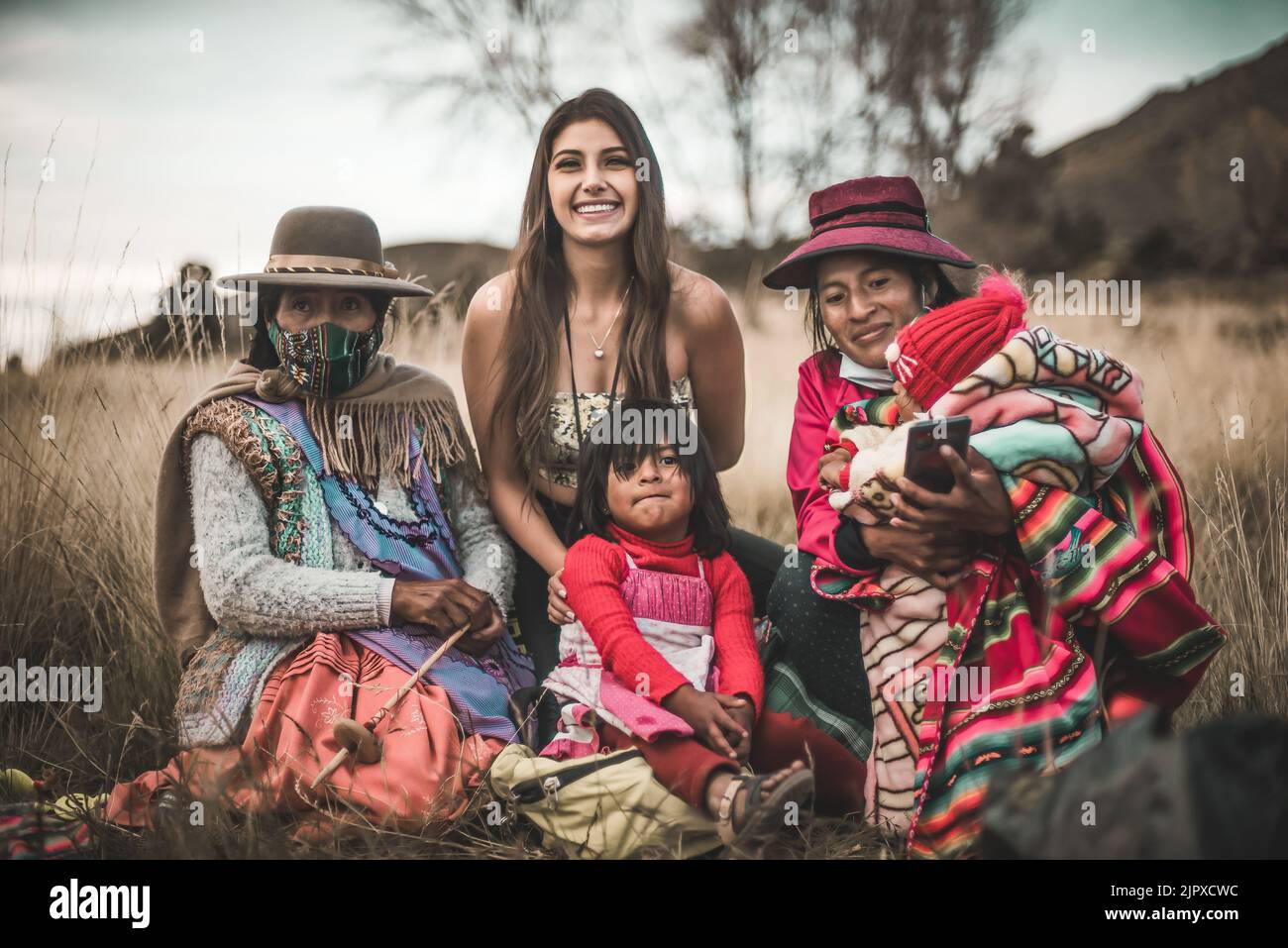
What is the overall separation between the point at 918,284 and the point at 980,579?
0.98 meters

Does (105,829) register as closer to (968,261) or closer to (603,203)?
(603,203)

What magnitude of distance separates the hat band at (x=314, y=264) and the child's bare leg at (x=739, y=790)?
191 centimetres

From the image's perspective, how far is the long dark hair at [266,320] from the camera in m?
3.34

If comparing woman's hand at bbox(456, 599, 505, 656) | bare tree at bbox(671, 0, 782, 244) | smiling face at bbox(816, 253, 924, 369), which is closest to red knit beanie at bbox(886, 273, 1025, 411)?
smiling face at bbox(816, 253, 924, 369)

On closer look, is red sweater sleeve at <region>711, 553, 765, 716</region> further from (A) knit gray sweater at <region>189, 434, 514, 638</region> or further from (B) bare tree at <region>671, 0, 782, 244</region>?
(B) bare tree at <region>671, 0, 782, 244</region>

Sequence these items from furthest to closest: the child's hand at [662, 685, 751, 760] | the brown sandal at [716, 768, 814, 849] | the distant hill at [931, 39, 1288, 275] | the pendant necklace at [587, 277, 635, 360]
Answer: the distant hill at [931, 39, 1288, 275] < the pendant necklace at [587, 277, 635, 360] < the child's hand at [662, 685, 751, 760] < the brown sandal at [716, 768, 814, 849]

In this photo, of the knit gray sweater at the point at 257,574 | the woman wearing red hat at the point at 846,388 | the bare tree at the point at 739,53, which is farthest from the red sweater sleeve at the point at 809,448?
the bare tree at the point at 739,53

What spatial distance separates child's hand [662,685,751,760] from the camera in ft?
9.20

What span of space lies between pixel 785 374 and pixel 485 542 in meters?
5.76

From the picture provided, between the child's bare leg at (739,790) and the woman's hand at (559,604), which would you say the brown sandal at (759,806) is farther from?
the woman's hand at (559,604)

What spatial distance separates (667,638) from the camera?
3.11 metres

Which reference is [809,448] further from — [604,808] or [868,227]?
[604,808]

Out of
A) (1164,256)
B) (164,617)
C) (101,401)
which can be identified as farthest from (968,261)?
(1164,256)

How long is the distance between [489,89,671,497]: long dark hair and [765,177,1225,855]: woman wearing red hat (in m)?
0.79
